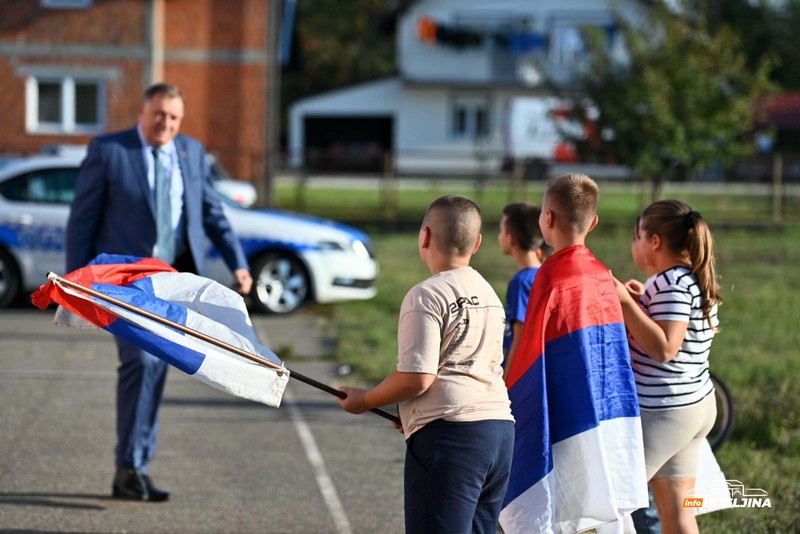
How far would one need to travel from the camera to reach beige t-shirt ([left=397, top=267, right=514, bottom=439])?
3648 millimetres

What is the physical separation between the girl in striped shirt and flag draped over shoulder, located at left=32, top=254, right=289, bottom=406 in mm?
1368

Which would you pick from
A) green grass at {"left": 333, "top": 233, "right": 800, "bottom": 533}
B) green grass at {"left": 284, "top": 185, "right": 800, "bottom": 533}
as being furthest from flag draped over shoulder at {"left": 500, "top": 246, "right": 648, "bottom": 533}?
green grass at {"left": 284, "top": 185, "right": 800, "bottom": 533}

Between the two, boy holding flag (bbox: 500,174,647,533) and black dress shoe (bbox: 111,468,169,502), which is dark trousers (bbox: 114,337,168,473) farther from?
boy holding flag (bbox: 500,174,647,533)

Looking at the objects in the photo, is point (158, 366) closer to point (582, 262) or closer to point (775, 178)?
point (582, 262)

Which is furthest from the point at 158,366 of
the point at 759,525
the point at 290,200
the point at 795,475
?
the point at 290,200

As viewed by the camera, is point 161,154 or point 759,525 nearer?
point 759,525

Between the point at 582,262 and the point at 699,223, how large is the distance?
26.8 inches

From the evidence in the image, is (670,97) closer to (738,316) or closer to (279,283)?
(738,316)

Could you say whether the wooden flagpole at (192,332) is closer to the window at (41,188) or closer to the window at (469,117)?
the window at (41,188)

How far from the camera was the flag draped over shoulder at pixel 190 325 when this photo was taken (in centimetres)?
406

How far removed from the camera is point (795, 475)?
6.50 m

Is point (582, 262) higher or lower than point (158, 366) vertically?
higher

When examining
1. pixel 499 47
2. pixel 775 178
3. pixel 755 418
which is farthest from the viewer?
pixel 499 47

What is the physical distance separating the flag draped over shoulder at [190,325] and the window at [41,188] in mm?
9369
